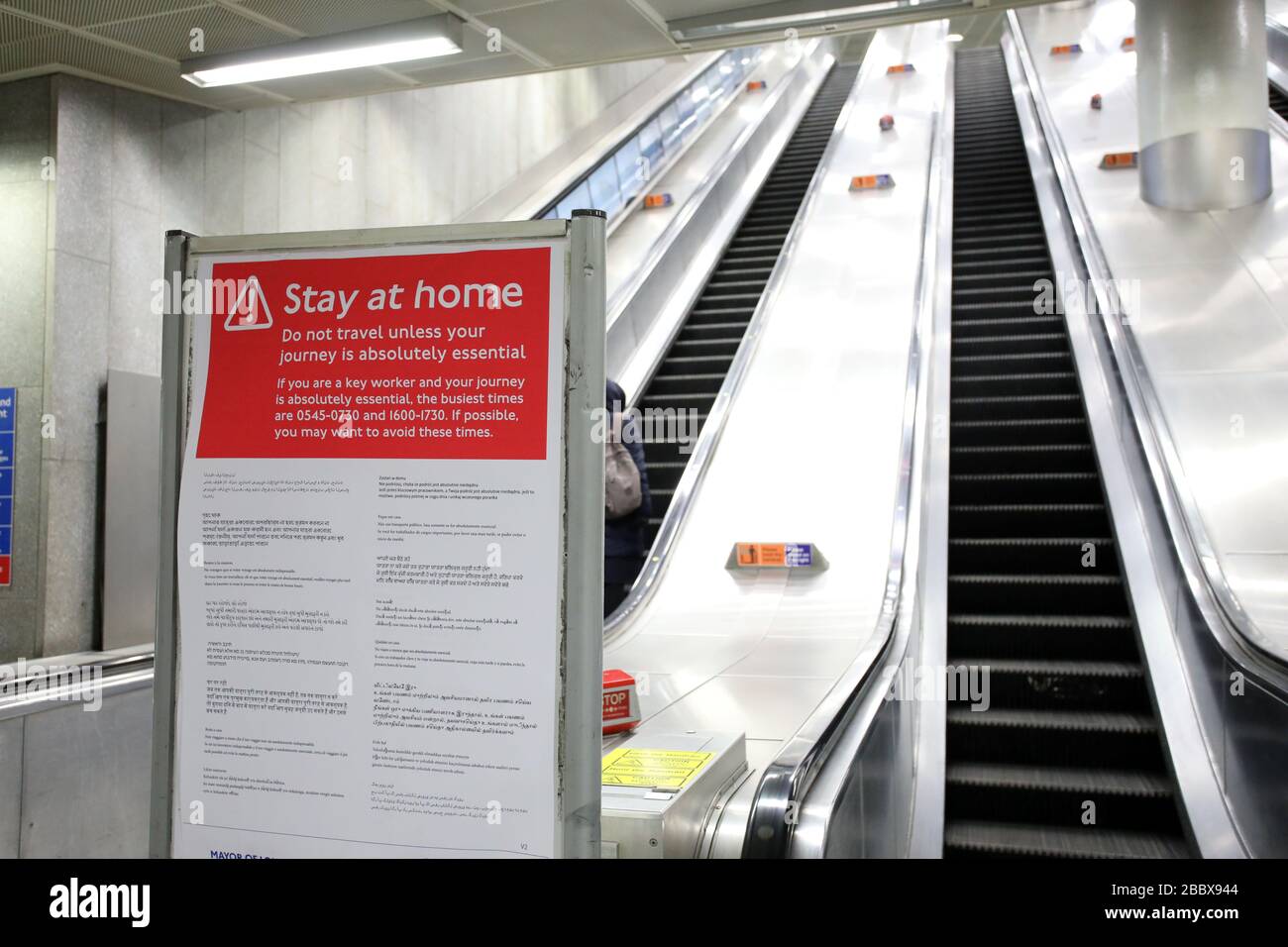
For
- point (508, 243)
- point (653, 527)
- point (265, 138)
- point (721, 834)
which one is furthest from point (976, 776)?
point (265, 138)

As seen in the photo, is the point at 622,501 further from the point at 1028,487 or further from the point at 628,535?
the point at 1028,487

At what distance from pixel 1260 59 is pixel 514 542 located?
9.96 metres

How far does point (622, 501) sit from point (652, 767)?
3.28 meters

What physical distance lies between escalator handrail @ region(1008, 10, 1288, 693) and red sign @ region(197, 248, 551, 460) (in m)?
3.27

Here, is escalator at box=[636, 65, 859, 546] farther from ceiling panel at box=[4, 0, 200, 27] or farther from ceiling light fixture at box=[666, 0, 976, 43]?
ceiling panel at box=[4, 0, 200, 27]

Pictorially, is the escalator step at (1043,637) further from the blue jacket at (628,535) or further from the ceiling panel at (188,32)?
the ceiling panel at (188,32)

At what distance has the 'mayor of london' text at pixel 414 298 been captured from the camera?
168cm

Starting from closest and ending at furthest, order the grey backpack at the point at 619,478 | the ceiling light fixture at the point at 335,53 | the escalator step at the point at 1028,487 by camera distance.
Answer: the ceiling light fixture at the point at 335,53 → the grey backpack at the point at 619,478 → the escalator step at the point at 1028,487

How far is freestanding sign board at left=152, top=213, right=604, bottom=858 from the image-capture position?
63.5 inches

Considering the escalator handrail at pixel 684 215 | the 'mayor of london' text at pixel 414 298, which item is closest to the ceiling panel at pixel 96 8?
the 'mayor of london' text at pixel 414 298

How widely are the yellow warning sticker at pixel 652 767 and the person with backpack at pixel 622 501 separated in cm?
283

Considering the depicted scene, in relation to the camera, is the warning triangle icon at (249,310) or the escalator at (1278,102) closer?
the warning triangle icon at (249,310)

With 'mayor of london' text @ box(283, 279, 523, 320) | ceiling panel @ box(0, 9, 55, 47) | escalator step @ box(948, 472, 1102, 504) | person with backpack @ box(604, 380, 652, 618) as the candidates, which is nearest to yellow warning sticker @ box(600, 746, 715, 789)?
'mayor of london' text @ box(283, 279, 523, 320)
